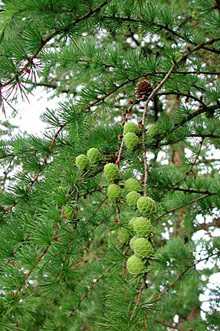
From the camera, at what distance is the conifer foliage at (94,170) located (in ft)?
3.36

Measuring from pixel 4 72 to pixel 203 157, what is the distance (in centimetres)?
338

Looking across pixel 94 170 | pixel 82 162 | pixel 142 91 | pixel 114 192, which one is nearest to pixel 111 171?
pixel 114 192

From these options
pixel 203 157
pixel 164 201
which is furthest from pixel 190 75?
pixel 203 157

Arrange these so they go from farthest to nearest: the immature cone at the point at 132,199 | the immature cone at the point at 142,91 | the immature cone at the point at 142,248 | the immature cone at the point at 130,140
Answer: the immature cone at the point at 142,91 < the immature cone at the point at 130,140 < the immature cone at the point at 132,199 < the immature cone at the point at 142,248

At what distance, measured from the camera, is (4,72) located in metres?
1.27

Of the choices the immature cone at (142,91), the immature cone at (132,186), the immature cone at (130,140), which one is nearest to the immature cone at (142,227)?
the immature cone at (132,186)

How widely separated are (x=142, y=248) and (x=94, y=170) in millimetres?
483

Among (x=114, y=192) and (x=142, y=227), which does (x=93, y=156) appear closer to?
(x=114, y=192)

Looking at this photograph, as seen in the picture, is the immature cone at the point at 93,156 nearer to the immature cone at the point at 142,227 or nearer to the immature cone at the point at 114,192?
the immature cone at the point at 114,192

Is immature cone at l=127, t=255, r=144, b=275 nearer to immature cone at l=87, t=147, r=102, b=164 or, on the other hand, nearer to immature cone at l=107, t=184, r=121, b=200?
immature cone at l=107, t=184, r=121, b=200

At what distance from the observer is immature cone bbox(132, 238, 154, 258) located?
0.88 m

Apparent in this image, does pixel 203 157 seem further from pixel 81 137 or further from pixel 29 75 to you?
pixel 29 75

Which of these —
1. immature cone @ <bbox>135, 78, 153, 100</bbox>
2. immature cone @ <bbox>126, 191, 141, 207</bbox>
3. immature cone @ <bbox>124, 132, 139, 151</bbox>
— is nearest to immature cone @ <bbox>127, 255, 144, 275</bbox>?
immature cone @ <bbox>126, 191, 141, 207</bbox>

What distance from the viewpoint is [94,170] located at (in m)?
1.33
